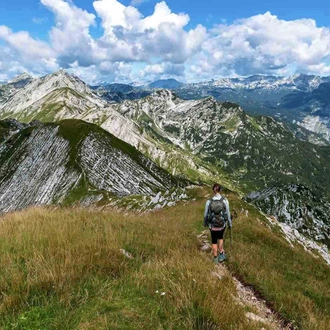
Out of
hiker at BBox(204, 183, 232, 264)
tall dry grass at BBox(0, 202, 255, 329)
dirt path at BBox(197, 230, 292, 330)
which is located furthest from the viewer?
hiker at BBox(204, 183, 232, 264)

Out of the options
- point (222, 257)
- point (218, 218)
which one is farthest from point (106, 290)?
point (218, 218)

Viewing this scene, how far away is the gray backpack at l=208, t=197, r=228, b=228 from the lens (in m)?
14.8

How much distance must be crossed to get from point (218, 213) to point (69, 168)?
9321 centimetres

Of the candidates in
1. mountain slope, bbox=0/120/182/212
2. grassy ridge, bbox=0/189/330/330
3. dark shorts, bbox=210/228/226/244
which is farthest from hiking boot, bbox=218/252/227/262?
mountain slope, bbox=0/120/182/212

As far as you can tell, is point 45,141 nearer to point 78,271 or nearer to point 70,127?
point 70,127

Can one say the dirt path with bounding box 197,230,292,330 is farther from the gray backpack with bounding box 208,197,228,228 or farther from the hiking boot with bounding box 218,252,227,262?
the gray backpack with bounding box 208,197,228,228

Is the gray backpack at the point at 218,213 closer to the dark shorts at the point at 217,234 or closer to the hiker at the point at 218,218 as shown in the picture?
the hiker at the point at 218,218

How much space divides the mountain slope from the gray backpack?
65.7m

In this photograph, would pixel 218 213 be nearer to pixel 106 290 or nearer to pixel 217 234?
pixel 217 234

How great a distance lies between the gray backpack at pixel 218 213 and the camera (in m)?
14.8

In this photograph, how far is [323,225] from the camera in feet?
522

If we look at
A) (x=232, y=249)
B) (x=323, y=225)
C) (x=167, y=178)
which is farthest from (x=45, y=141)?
(x=323, y=225)

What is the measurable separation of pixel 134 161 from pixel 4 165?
48776 millimetres

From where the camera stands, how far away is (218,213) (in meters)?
14.9
